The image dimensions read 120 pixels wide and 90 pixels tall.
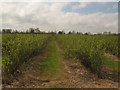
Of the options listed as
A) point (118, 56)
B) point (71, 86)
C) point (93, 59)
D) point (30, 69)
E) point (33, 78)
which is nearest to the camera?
point (71, 86)

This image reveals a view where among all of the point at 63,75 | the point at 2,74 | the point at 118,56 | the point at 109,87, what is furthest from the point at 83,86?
the point at 118,56

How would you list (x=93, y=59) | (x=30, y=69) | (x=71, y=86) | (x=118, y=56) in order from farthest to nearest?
(x=118, y=56) → (x=30, y=69) → (x=93, y=59) → (x=71, y=86)

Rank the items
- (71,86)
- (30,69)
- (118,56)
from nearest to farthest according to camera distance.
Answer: (71,86) < (30,69) < (118,56)

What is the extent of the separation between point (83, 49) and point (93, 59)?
4.16ft

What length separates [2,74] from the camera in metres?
5.88

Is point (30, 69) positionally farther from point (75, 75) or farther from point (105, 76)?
point (105, 76)

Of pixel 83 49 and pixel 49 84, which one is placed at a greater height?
pixel 83 49

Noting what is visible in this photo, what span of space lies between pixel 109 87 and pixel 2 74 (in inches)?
160

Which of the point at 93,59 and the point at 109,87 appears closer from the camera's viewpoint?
the point at 109,87

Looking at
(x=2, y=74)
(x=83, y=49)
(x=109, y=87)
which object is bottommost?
(x=109, y=87)

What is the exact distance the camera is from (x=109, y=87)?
5.83 meters

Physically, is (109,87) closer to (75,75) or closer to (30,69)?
(75,75)

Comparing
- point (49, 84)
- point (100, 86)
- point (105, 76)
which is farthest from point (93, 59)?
point (49, 84)

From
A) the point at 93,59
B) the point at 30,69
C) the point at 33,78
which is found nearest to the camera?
the point at 33,78
